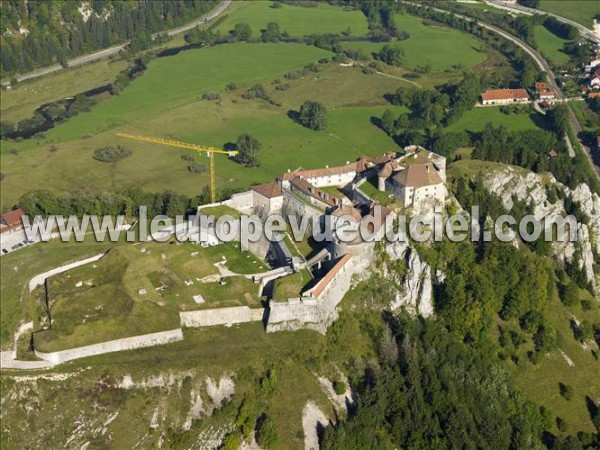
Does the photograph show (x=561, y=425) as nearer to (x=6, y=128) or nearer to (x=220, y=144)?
(x=220, y=144)

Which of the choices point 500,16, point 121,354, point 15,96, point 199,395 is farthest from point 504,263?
→ point 500,16

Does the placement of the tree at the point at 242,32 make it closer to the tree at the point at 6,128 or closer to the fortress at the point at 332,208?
the tree at the point at 6,128

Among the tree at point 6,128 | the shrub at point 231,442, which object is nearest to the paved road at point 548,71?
the shrub at point 231,442

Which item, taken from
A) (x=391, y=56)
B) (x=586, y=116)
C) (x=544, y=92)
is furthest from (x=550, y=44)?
(x=586, y=116)

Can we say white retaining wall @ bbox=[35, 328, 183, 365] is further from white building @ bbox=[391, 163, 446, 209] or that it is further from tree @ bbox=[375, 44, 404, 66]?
tree @ bbox=[375, 44, 404, 66]

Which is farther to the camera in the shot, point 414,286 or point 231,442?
point 414,286
